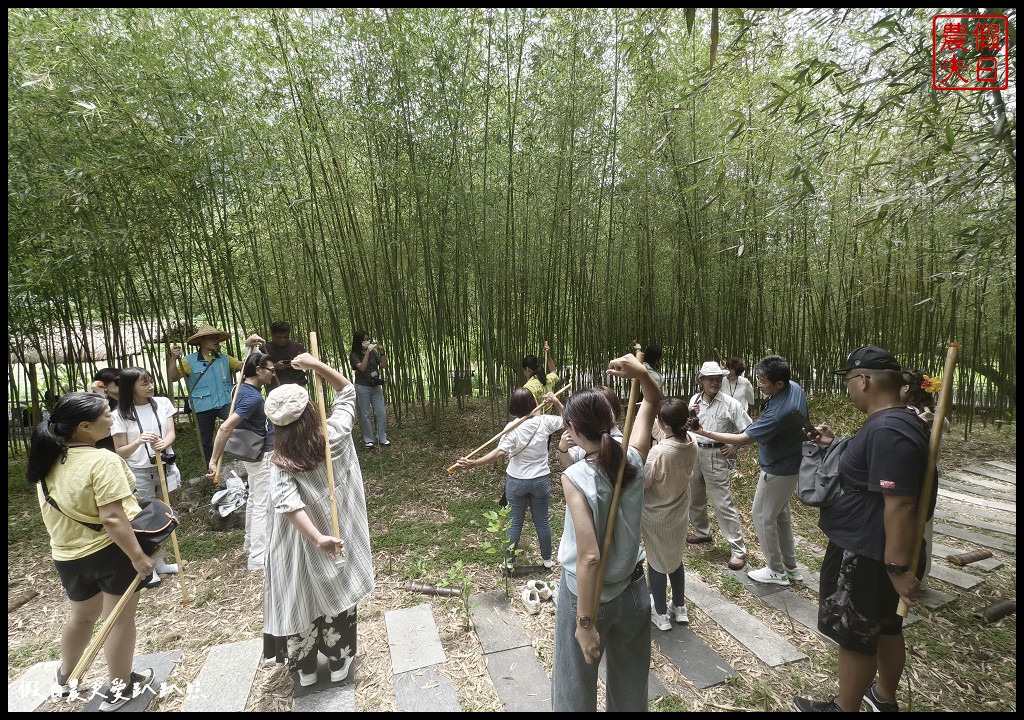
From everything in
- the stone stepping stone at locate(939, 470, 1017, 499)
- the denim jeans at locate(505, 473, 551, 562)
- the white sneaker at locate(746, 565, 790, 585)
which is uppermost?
the denim jeans at locate(505, 473, 551, 562)

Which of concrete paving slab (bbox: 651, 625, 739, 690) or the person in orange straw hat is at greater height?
the person in orange straw hat

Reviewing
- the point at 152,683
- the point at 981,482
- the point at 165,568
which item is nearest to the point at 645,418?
the point at 152,683

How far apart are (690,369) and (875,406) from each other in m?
3.99

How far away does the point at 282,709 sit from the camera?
173 cm

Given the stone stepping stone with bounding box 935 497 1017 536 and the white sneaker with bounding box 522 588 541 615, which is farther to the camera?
the stone stepping stone with bounding box 935 497 1017 536

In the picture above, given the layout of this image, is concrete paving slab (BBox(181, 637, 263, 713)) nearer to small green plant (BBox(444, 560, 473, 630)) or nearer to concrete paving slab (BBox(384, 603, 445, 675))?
concrete paving slab (BBox(384, 603, 445, 675))

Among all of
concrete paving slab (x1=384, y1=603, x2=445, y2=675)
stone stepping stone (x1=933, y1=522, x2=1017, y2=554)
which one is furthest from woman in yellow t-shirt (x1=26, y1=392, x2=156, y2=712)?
stone stepping stone (x1=933, y1=522, x2=1017, y2=554)

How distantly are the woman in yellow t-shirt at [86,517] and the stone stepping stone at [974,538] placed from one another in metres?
4.60

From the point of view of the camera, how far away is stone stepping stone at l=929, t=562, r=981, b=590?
97.5 inches

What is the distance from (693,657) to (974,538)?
8.54ft

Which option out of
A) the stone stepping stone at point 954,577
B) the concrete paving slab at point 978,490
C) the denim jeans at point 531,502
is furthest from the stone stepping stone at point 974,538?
the denim jeans at point 531,502

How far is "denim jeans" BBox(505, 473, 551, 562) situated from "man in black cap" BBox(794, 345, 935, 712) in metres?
1.34

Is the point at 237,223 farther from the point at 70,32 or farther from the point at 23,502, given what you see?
the point at 23,502

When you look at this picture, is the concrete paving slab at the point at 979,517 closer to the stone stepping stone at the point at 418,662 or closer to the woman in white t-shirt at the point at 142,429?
the stone stepping stone at the point at 418,662
